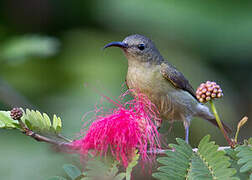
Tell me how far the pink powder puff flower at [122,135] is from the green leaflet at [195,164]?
433 millimetres

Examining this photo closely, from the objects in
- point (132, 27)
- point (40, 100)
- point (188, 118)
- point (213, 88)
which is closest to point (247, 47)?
point (132, 27)

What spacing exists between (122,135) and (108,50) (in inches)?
195

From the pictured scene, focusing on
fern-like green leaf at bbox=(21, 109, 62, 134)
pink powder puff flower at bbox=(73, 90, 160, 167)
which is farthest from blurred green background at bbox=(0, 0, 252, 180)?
fern-like green leaf at bbox=(21, 109, 62, 134)

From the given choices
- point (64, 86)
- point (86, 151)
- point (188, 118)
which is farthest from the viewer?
point (64, 86)

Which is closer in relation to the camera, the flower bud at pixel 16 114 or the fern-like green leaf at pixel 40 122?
the flower bud at pixel 16 114

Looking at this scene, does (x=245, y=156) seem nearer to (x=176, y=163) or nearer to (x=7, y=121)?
(x=176, y=163)

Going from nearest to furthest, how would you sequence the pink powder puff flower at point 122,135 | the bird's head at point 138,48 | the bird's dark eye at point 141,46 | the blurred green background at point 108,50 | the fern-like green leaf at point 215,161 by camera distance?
1. the fern-like green leaf at point 215,161
2. the pink powder puff flower at point 122,135
3. the bird's head at point 138,48
4. the bird's dark eye at point 141,46
5. the blurred green background at point 108,50

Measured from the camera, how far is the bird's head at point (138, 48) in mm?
5350

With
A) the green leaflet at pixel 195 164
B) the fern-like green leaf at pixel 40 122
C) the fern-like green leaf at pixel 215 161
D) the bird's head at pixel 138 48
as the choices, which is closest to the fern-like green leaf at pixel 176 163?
the green leaflet at pixel 195 164

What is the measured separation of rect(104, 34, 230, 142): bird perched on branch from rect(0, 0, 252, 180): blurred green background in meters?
1.62

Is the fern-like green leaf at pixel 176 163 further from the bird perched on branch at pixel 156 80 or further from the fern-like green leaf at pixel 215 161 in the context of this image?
the bird perched on branch at pixel 156 80

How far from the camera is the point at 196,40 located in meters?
8.33

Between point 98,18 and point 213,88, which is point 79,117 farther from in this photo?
point 213,88

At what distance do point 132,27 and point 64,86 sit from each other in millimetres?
2066
